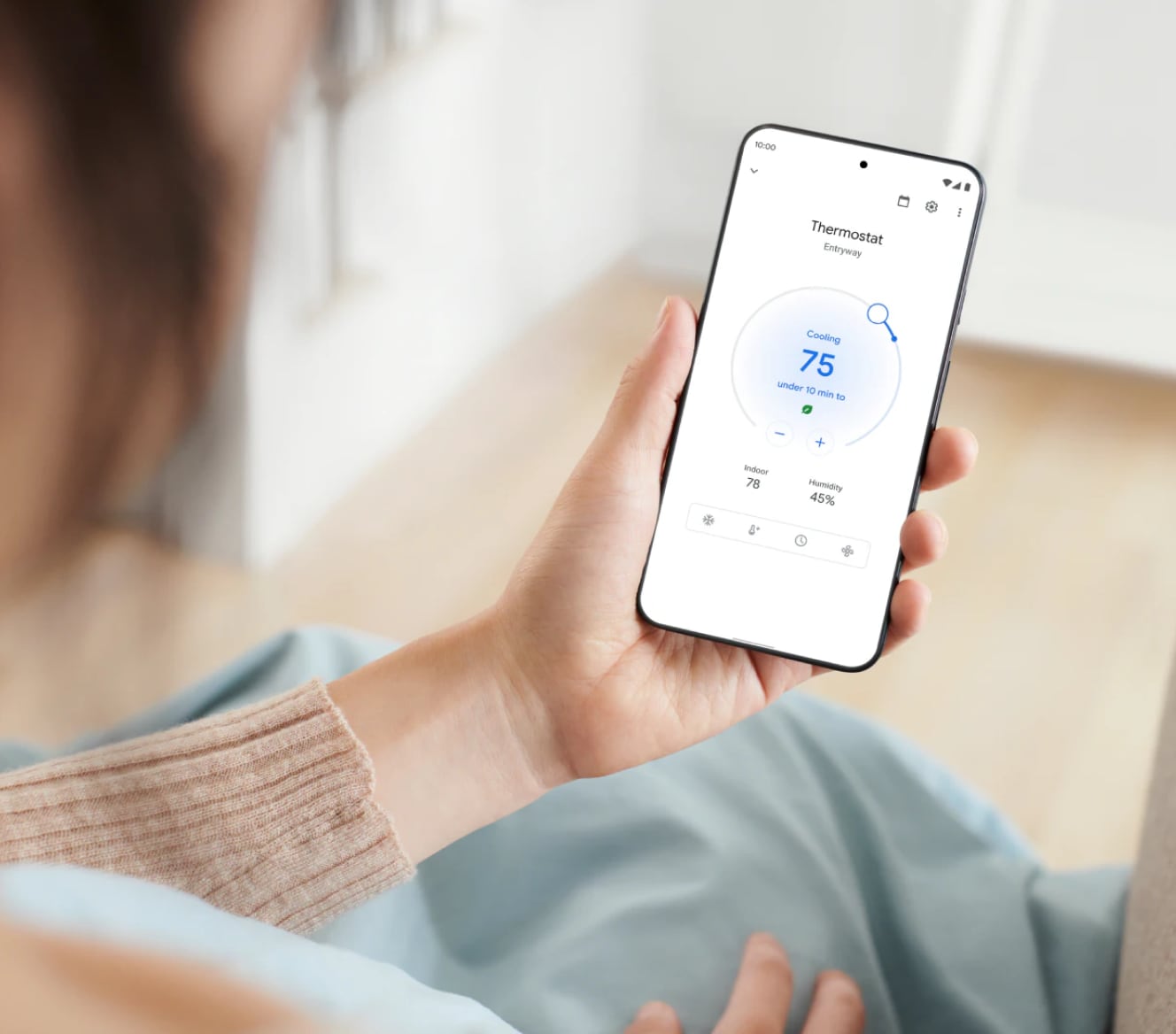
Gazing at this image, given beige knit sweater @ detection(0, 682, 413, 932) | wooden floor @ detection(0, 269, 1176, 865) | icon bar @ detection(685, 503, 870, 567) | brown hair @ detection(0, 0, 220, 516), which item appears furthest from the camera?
wooden floor @ detection(0, 269, 1176, 865)

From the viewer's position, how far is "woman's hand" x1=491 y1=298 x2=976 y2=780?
0.49 meters

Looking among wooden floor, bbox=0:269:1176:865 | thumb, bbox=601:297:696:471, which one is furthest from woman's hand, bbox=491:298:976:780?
wooden floor, bbox=0:269:1176:865

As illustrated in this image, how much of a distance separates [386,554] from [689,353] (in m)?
0.61

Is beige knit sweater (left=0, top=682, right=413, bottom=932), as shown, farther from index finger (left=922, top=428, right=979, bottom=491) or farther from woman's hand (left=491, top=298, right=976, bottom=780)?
index finger (left=922, top=428, right=979, bottom=491)

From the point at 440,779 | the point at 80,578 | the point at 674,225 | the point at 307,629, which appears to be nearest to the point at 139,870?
the point at 440,779

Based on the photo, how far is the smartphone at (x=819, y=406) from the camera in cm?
50

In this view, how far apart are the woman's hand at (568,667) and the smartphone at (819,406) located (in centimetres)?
2

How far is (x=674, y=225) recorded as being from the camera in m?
1.21

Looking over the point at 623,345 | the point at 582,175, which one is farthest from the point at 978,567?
the point at 582,175

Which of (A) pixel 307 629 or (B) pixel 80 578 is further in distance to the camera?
(A) pixel 307 629

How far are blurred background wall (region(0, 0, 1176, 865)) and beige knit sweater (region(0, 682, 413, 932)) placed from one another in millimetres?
55

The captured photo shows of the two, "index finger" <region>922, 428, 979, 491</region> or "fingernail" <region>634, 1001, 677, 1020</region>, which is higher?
"index finger" <region>922, 428, 979, 491</region>

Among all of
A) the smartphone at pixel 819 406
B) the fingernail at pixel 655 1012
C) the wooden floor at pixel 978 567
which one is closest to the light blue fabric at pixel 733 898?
the fingernail at pixel 655 1012

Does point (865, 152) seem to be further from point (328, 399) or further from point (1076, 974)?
point (1076, 974)
